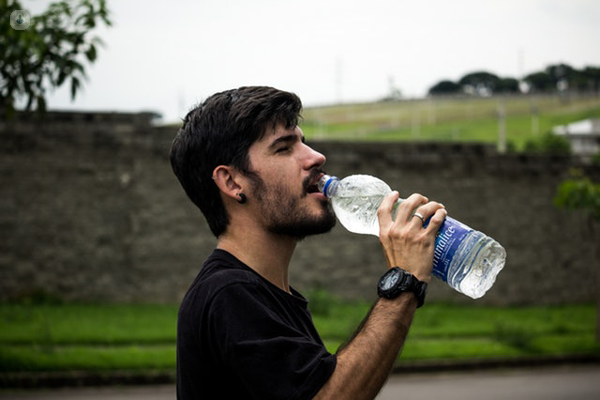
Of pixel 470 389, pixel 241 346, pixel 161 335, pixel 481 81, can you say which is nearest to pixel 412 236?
pixel 241 346

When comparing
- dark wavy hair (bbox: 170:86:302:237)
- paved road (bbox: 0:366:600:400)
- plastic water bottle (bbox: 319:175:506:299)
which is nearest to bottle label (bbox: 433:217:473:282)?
plastic water bottle (bbox: 319:175:506:299)

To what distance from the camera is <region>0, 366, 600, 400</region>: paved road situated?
1012 centimetres

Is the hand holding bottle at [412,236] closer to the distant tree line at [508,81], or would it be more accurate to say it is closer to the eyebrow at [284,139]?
the eyebrow at [284,139]

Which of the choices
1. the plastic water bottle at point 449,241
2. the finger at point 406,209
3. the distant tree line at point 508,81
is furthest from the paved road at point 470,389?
the distant tree line at point 508,81

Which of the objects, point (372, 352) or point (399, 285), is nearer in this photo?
point (372, 352)

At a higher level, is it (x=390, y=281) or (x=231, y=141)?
(x=231, y=141)

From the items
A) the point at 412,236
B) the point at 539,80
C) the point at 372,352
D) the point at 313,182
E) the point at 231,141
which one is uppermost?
the point at 231,141

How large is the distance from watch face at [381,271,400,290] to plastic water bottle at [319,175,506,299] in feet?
0.64

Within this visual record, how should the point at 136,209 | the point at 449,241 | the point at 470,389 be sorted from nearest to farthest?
the point at 449,241
the point at 470,389
the point at 136,209

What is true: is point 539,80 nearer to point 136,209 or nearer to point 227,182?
point 136,209

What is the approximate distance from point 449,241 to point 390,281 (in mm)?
227

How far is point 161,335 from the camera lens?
12703 mm

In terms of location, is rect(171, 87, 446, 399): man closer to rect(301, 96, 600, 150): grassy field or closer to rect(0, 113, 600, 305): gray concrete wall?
rect(0, 113, 600, 305): gray concrete wall

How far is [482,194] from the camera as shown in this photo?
60.4 ft
